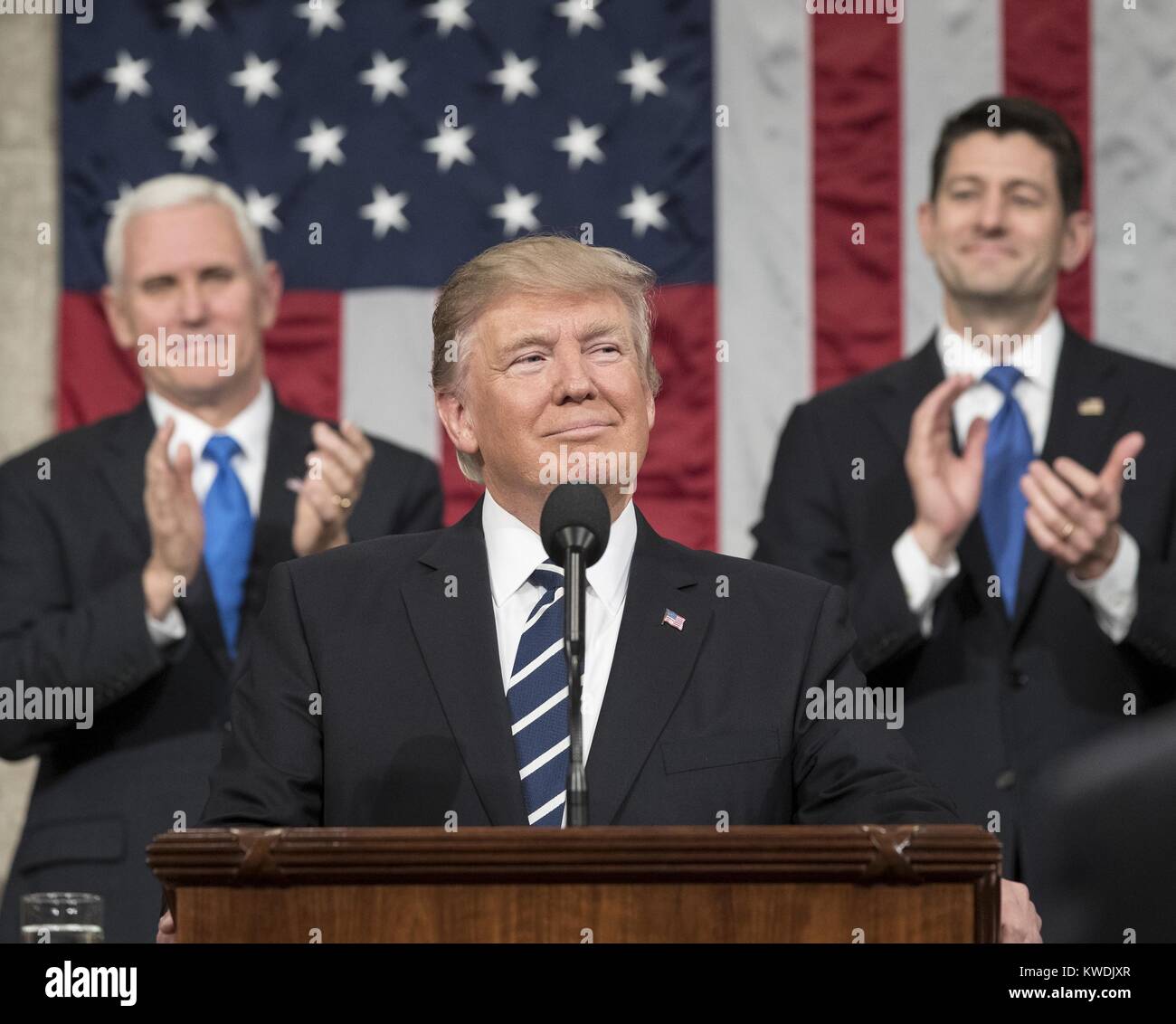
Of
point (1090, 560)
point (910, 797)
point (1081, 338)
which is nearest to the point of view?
point (910, 797)

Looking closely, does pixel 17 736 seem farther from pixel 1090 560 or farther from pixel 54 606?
pixel 1090 560

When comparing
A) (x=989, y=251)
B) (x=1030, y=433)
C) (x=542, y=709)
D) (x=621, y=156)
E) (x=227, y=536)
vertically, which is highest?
(x=621, y=156)

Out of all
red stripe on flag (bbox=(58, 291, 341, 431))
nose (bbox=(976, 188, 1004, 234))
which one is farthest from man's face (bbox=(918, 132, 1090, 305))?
red stripe on flag (bbox=(58, 291, 341, 431))

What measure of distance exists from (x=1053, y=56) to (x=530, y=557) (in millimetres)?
2874

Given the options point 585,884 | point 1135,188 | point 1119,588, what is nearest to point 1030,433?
point 1119,588

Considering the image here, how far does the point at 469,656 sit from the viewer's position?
2.76 meters

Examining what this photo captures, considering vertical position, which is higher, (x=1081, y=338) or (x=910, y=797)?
(x=1081, y=338)

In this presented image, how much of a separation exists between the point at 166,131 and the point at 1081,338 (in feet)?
8.41

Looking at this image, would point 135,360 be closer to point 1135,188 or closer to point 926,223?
point 926,223

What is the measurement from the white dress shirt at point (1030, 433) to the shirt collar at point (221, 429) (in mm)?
1730

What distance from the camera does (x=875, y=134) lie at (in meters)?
5.08

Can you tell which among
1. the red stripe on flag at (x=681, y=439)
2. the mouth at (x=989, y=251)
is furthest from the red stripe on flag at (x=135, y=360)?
the mouth at (x=989, y=251)
